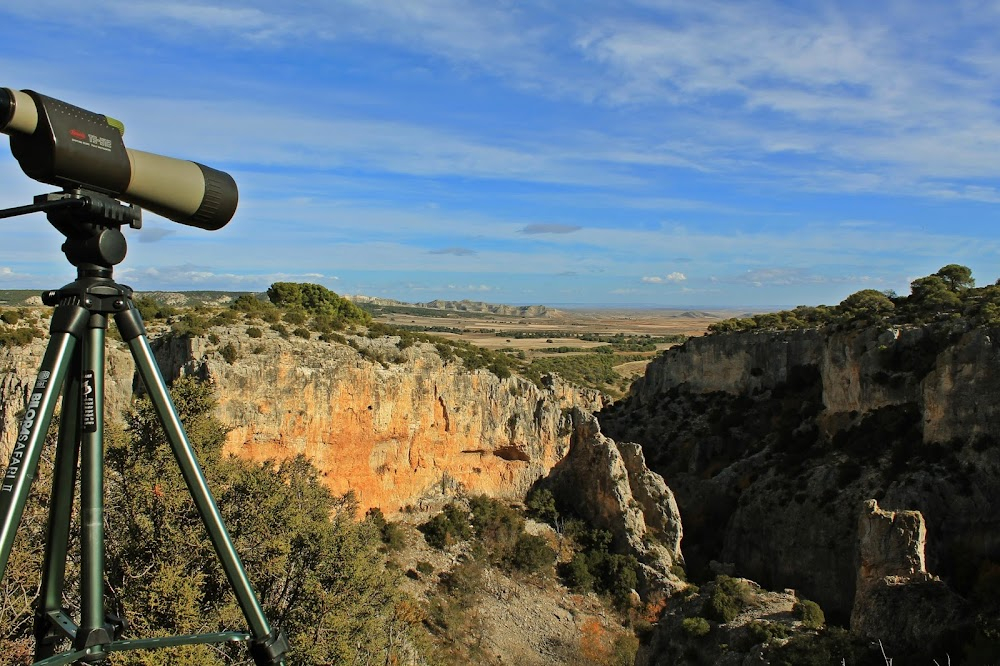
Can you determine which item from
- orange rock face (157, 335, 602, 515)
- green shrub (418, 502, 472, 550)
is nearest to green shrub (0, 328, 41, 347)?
orange rock face (157, 335, 602, 515)

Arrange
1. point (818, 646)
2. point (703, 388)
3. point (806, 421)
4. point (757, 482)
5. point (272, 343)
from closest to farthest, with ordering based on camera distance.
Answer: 1. point (818, 646)
2. point (272, 343)
3. point (757, 482)
4. point (806, 421)
5. point (703, 388)

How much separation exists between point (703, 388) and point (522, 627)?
70.6 feet

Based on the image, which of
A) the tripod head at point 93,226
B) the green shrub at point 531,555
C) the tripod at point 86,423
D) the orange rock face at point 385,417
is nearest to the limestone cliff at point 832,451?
the green shrub at point 531,555

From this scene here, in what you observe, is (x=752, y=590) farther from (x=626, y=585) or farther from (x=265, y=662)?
(x=265, y=662)

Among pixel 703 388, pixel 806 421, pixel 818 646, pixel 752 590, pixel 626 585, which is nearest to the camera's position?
pixel 818 646

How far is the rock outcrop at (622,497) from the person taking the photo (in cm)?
2386

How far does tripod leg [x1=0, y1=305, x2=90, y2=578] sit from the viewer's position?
235cm

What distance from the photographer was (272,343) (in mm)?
21141

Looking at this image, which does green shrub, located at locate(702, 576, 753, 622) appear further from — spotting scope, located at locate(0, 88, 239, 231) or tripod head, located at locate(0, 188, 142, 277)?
tripod head, located at locate(0, 188, 142, 277)

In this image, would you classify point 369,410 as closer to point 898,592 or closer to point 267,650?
point 898,592

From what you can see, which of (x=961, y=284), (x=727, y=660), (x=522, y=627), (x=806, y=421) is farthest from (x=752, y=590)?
(x=961, y=284)

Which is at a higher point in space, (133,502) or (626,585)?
(133,502)

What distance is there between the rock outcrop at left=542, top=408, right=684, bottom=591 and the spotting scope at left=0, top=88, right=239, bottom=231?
2239 cm

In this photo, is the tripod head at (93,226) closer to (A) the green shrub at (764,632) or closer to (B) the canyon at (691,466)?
(B) the canyon at (691,466)
